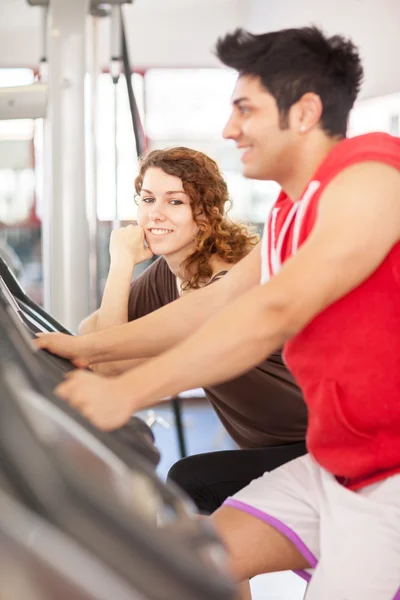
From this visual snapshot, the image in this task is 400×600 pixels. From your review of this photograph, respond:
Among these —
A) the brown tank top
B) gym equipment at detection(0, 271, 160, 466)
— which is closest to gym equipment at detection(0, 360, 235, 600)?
gym equipment at detection(0, 271, 160, 466)

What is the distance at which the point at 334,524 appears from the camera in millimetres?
1179

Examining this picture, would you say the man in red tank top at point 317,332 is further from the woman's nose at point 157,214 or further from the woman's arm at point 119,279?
the woman's nose at point 157,214

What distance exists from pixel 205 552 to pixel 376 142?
0.76m

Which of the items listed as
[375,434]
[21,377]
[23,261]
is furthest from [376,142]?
[23,261]

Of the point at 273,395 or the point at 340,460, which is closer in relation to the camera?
the point at 340,460

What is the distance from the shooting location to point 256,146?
4.14ft

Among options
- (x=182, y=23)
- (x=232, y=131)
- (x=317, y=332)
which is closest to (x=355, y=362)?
(x=317, y=332)

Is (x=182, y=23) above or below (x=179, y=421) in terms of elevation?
above

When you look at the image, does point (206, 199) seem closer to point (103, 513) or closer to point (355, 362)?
point (355, 362)

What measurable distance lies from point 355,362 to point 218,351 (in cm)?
32

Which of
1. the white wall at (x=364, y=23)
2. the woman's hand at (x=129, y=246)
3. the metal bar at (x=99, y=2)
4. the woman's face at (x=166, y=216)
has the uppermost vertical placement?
the white wall at (x=364, y=23)

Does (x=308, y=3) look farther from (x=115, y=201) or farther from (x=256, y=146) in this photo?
(x=256, y=146)

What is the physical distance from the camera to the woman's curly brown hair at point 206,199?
2.26 meters

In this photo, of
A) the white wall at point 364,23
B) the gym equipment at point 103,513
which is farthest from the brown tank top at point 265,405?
the white wall at point 364,23
